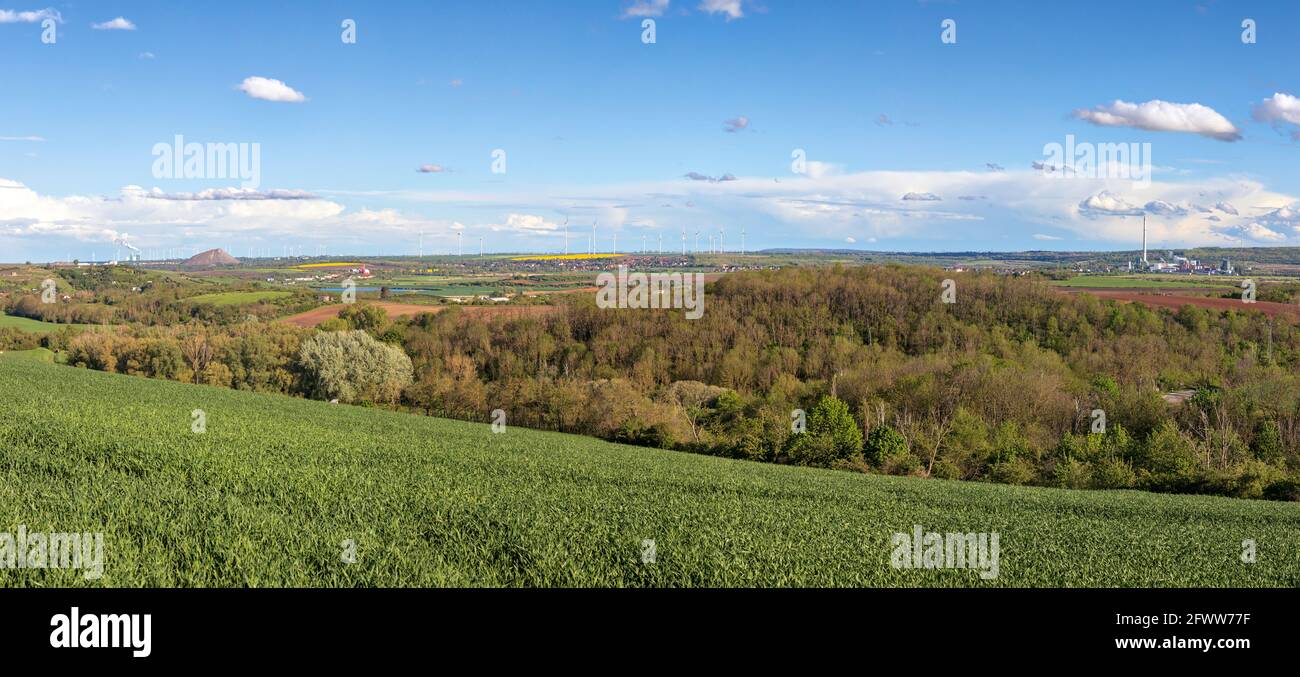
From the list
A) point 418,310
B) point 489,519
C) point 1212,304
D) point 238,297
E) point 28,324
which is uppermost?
point 238,297

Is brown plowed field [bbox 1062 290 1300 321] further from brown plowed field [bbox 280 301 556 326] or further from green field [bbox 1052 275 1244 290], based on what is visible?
brown plowed field [bbox 280 301 556 326]

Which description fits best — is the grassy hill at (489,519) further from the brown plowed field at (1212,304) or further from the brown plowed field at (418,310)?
the brown plowed field at (1212,304)

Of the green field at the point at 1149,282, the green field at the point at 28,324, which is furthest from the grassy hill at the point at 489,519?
the green field at the point at 1149,282

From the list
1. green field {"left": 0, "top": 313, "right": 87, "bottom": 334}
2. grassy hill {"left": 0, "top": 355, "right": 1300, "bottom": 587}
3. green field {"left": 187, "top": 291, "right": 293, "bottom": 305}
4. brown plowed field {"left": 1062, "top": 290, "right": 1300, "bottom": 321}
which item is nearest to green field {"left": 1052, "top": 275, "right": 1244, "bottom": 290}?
brown plowed field {"left": 1062, "top": 290, "right": 1300, "bottom": 321}

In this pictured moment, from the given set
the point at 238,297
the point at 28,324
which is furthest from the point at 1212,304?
the point at 28,324

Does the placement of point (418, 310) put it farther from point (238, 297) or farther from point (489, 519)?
point (489, 519)
